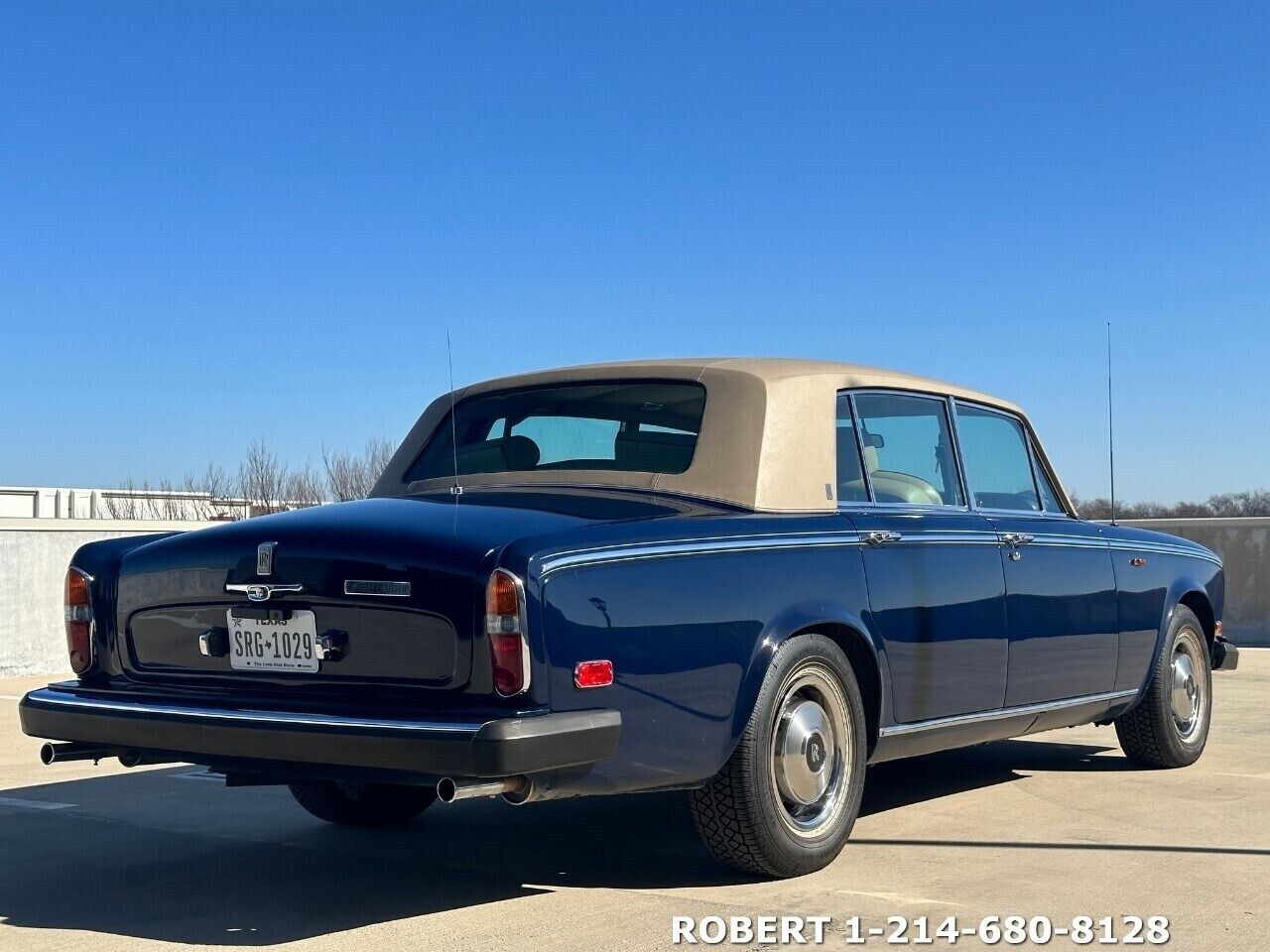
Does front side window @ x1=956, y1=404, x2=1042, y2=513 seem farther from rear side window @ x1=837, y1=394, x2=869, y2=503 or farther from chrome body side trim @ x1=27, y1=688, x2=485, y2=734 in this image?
chrome body side trim @ x1=27, y1=688, x2=485, y2=734

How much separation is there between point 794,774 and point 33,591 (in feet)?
35.3

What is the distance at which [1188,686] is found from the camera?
7.46 m

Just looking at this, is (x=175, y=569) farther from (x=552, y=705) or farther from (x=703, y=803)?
(x=703, y=803)

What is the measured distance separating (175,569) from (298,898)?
1049 millimetres

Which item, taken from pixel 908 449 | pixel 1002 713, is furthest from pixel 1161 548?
pixel 908 449

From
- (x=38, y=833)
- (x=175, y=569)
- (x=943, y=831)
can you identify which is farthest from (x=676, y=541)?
(x=38, y=833)

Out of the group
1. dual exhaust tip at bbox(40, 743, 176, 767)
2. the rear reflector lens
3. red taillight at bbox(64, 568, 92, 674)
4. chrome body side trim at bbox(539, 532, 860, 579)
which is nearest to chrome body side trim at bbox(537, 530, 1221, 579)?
chrome body side trim at bbox(539, 532, 860, 579)

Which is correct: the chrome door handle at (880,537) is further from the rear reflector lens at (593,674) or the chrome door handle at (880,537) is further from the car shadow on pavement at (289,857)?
the rear reflector lens at (593,674)

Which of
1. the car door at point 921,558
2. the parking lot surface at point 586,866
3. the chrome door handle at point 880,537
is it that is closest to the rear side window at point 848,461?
the car door at point 921,558

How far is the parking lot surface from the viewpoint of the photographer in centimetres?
428

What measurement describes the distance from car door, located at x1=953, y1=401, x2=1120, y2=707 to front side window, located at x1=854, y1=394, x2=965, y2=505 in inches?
5.6

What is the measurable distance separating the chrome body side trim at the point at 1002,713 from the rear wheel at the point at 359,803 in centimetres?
177

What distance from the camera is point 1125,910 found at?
437 cm

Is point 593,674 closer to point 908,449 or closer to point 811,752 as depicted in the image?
point 811,752
